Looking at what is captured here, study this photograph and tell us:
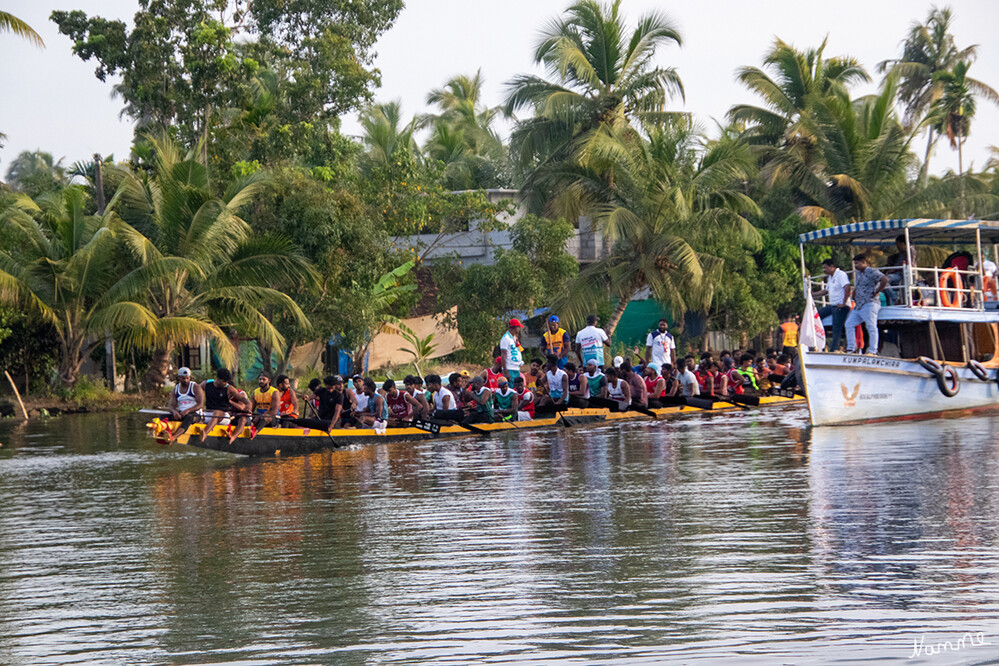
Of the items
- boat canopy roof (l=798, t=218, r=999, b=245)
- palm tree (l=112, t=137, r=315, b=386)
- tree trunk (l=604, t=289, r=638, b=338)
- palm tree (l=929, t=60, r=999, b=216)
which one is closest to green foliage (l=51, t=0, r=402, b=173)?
palm tree (l=112, t=137, r=315, b=386)

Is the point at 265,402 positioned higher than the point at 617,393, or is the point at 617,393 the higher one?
the point at 265,402

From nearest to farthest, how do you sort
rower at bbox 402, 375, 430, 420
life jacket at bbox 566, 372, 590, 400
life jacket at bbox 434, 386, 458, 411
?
rower at bbox 402, 375, 430, 420, life jacket at bbox 434, 386, 458, 411, life jacket at bbox 566, 372, 590, 400

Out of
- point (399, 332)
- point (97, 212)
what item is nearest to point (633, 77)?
point (399, 332)

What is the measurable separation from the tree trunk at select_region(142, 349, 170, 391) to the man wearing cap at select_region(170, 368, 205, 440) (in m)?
15.4

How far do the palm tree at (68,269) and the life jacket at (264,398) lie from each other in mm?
11099

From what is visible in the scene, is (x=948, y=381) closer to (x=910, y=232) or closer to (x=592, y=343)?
(x=910, y=232)

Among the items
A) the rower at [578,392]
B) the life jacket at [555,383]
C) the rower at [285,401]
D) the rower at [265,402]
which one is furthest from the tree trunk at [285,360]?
the rower at [265,402]

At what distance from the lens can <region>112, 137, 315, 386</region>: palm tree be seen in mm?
28531

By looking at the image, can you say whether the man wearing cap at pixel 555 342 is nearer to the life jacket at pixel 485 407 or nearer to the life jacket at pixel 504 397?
the life jacket at pixel 504 397

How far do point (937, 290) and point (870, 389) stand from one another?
2114 mm

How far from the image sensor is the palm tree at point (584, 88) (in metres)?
32.2

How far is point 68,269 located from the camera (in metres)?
29.2

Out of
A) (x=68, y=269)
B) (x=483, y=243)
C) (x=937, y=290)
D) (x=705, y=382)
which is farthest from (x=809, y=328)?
(x=68, y=269)

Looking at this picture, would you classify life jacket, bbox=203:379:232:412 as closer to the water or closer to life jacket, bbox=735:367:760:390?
the water
